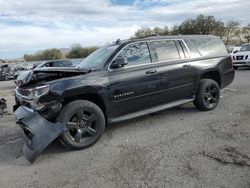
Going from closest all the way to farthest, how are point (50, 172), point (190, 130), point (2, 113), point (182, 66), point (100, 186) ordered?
point (100, 186) → point (50, 172) → point (190, 130) → point (182, 66) → point (2, 113)

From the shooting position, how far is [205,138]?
5016mm

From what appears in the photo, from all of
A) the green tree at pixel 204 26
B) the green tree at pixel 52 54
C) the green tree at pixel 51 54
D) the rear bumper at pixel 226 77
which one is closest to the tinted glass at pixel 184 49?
the rear bumper at pixel 226 77

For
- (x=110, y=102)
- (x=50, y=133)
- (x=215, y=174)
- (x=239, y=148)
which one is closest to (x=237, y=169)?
(x=215, y=174)

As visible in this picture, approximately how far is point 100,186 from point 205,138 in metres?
2.26

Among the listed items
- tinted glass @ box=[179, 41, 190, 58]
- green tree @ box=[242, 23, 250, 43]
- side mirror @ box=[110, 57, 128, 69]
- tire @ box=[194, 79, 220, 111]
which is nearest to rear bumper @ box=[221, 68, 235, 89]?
tire @ box=[194, 79, 220, 111]

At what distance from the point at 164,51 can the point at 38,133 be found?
3141 mm

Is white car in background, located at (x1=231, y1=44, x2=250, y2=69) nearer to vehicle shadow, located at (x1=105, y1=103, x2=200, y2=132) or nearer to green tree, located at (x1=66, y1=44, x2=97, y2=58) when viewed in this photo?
vehicle shadow, located at (x1=105, y1=103, x2=200, y2=132)

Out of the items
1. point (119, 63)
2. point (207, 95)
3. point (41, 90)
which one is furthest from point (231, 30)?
point (41, 90)

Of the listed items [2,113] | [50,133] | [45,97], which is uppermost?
[45,97]

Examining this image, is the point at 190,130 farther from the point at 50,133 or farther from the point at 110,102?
the point at 50,133

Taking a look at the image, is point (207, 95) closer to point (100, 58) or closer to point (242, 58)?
point (100, 58)

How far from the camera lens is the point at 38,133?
4.56 metres

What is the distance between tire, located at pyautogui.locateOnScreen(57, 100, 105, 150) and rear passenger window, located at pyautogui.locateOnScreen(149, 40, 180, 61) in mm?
1808

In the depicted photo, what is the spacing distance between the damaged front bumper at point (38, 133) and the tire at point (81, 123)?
Answer: 18 centimetres
